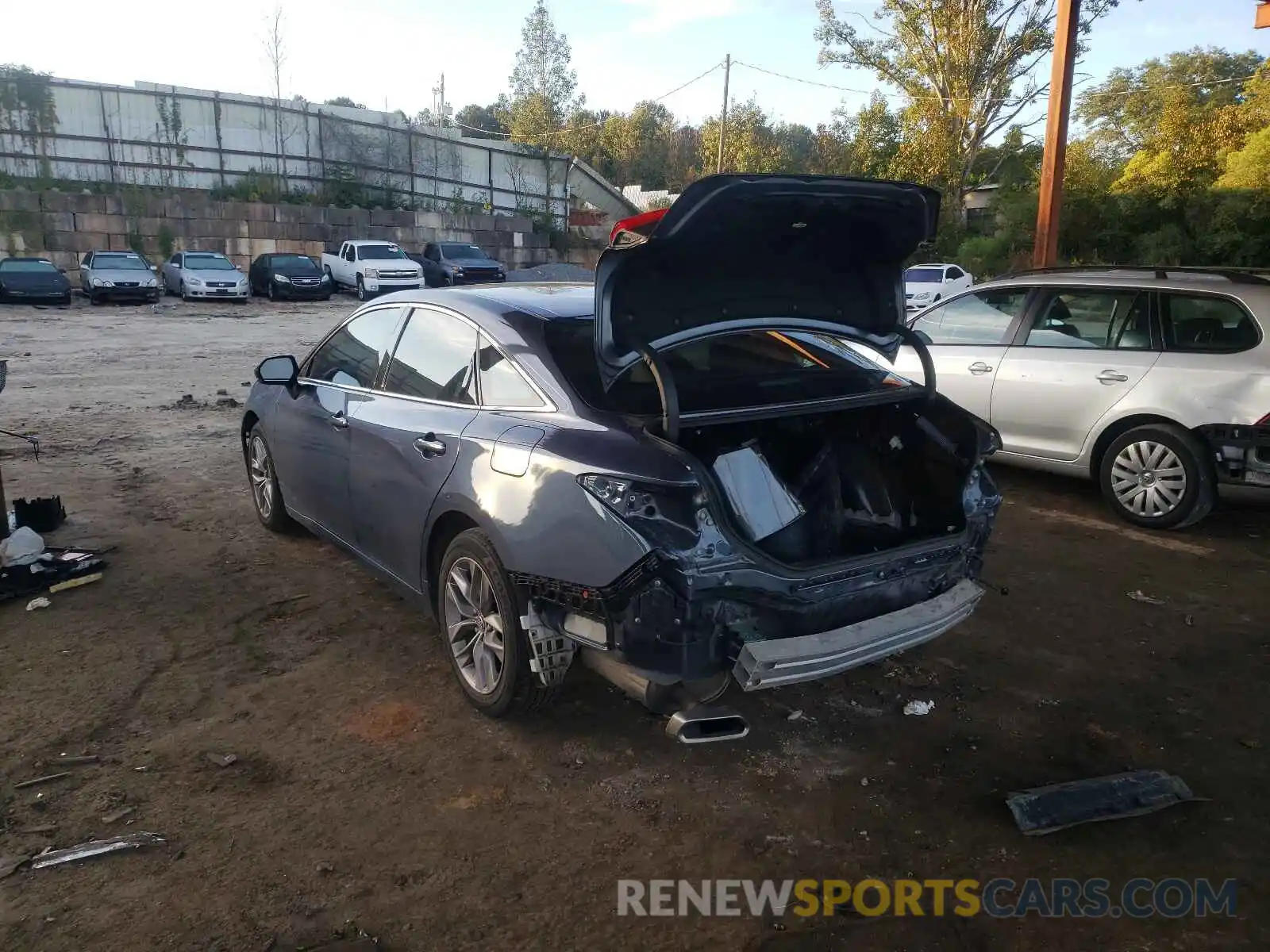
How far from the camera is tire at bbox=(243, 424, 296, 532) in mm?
5676

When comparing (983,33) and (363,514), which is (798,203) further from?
(983,33)

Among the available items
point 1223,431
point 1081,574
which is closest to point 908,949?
point 1081,574

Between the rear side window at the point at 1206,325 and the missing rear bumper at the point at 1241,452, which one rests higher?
the rear side window at the point at 1206,325

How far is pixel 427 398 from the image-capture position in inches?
161

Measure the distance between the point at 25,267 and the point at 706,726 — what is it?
25454 mm

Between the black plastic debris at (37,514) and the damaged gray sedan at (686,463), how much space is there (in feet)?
8.17

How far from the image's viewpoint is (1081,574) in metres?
5.47

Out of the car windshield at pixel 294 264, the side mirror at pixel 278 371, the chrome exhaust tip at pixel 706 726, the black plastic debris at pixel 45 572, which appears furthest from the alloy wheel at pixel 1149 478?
the car windshield at pixel 294 264

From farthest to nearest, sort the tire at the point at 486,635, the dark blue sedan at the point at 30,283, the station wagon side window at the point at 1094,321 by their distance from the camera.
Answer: the dark blue sedan at the point at 30,283, the station wagon side window at the point at 1094,321, the tire at the point at 486,635

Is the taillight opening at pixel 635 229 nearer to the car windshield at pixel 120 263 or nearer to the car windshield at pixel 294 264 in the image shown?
the car windshield at pixel 120 263

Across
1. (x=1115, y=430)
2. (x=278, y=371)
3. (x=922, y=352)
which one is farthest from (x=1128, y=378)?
(x=278, y=371)

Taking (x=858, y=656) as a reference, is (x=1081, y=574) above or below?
below

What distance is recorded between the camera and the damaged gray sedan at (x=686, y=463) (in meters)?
3.06

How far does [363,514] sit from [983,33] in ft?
115
